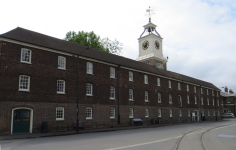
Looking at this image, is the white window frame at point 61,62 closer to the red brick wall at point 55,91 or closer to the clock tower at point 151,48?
the red brick wall at point 55,91

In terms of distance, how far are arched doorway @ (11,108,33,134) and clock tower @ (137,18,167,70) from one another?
32.7 meters

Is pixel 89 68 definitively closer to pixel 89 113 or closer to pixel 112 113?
pixel 89 113

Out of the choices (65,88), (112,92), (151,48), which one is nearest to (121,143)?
(65,88)

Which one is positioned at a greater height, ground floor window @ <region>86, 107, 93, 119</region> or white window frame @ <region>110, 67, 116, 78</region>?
white window frame @ <region>110, 67, 116, 78</region>

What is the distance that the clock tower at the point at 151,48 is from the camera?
156 ft

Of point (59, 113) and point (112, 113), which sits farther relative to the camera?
point (112, 113)

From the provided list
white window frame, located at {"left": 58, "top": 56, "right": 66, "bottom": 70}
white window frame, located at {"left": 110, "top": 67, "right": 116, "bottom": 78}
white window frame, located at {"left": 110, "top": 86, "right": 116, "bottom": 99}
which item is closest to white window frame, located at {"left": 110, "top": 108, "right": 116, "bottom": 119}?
white window frame, located at {"left": 110, "top": 86, "right": 116, "bottom": 99}

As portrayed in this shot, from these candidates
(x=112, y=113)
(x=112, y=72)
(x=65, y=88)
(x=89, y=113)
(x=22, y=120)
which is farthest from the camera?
(x=112, y=72)

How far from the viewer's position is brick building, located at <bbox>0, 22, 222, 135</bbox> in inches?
738

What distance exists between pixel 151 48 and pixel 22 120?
3548 cm

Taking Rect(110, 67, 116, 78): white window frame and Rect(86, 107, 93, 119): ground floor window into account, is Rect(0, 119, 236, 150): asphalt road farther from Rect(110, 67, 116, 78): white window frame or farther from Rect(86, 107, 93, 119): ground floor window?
Rect(110, 67, 116, 78): white window frame

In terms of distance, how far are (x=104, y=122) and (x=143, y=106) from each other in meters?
9.48

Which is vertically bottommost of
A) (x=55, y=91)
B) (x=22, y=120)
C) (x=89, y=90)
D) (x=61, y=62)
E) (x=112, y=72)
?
(x=22, y=120)

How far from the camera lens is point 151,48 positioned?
48.4 meters
